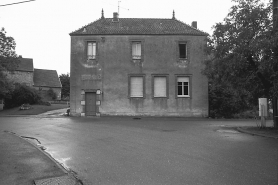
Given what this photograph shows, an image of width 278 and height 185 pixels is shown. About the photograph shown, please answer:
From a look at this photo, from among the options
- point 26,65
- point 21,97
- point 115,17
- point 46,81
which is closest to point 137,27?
point 115,17

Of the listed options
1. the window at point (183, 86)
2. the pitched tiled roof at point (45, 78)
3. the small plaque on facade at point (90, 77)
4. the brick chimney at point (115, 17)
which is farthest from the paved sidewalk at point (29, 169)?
the pitched tiled roof at point (45, 78)

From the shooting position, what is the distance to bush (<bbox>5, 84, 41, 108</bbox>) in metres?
38.6

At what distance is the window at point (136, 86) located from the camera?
25719mm

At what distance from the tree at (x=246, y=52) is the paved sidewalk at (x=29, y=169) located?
992 centimetres

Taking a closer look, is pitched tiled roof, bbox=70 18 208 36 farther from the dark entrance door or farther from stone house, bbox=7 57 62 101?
stone house, bbox=7 57 62 101

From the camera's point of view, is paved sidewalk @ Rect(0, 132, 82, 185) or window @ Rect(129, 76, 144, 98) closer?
paved sidewalk @ Rect(0, 132, 82, 185)

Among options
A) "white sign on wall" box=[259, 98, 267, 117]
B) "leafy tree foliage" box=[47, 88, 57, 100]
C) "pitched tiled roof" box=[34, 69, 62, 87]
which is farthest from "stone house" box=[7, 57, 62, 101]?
"white sign on wall" box=[259, 98, 267, 117]

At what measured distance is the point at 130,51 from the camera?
25906 mm

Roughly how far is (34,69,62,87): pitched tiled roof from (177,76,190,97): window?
1711 inches

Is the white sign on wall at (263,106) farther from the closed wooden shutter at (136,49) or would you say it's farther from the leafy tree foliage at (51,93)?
the leafy tree foliage at (51,93)

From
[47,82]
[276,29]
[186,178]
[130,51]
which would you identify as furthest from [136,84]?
[47,82]

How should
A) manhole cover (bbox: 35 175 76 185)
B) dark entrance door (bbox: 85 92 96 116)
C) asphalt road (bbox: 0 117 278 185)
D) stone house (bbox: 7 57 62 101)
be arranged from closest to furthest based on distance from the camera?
manhole cover (bbox: 35 175 76 185) < asphalt road (bbox: 0 117 278 185) < dark entrance door (bbox: 85 92 96 116) < stone house (bbox: 7 57 62 101)

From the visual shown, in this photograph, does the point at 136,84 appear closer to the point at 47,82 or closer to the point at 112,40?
the point at 112,40

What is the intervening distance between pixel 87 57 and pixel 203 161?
803 inches
